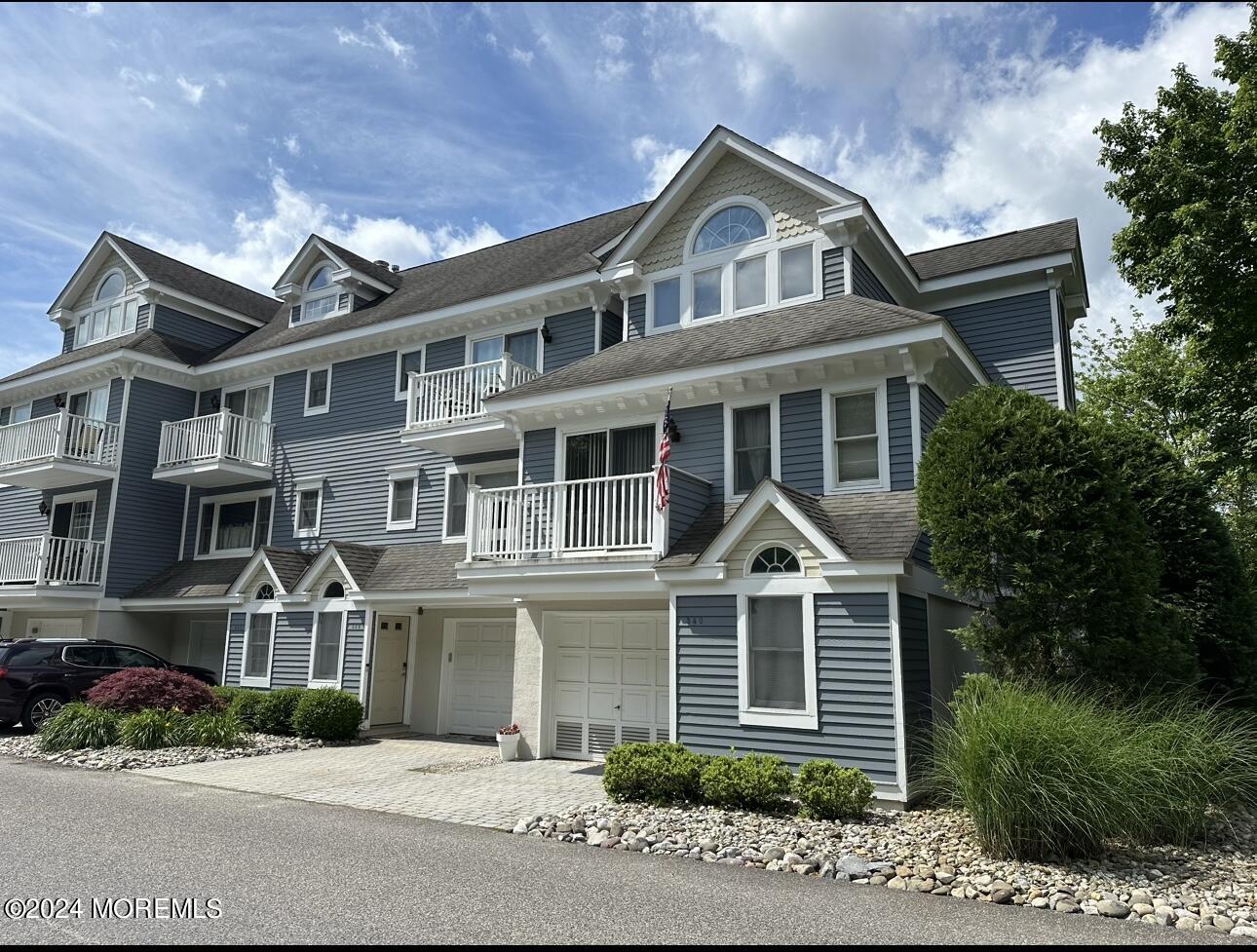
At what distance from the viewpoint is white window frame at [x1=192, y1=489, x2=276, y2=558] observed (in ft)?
69.1

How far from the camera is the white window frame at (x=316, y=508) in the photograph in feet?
66.1

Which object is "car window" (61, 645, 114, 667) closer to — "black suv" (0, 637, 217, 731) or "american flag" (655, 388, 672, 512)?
"black suv" (0, 637, 217, 731)

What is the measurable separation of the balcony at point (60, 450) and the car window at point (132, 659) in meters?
5.95

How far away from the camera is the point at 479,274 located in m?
20.8

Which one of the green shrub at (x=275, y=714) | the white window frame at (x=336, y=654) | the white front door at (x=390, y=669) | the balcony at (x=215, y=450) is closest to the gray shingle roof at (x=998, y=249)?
the white front door at (x=390, y=669)

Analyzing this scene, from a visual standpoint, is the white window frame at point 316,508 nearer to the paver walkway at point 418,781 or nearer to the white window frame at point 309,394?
the white window frame at point 309,394

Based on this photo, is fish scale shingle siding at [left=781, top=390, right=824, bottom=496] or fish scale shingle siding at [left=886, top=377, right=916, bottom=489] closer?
fish scale shingle siding at [left=886, top=377, right=916, bottom=489]

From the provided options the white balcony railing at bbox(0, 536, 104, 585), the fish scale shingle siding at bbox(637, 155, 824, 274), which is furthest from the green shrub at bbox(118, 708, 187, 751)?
the fish scale shingle siding at bbox(637, 155, 824, 274)

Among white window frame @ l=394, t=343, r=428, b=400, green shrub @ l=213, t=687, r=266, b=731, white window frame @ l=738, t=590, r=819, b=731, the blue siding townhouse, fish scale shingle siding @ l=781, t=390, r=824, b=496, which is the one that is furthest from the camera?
white window frame @ l=394, t=343, r=428, b=400

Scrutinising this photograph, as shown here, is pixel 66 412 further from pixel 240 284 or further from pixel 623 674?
pixel 623 674

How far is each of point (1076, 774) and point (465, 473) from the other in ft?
43.1

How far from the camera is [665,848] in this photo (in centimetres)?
789

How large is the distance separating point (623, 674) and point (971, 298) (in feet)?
30.7

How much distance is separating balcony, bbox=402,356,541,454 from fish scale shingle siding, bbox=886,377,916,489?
713 cm
